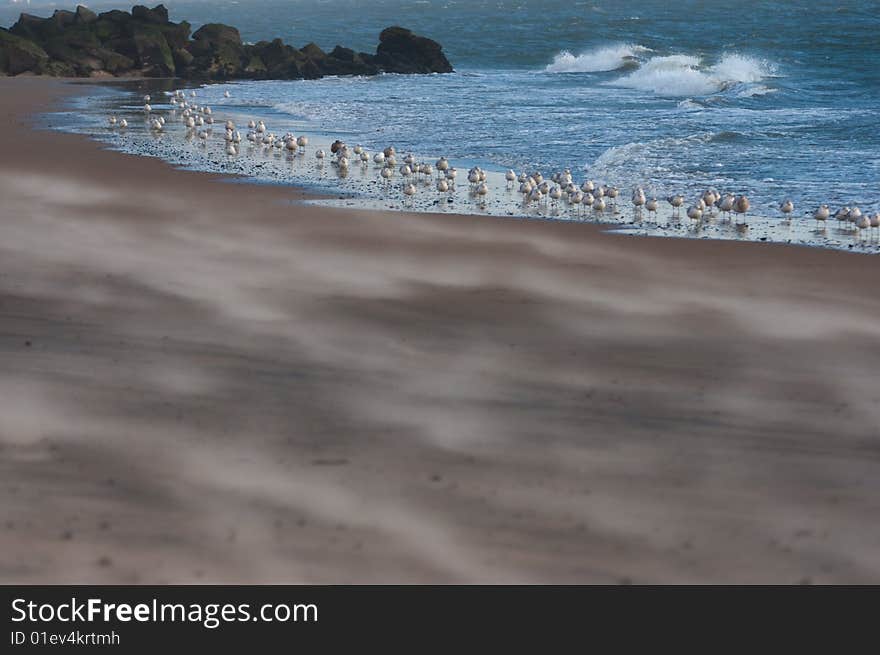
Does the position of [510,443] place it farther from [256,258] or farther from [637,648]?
[256,258]

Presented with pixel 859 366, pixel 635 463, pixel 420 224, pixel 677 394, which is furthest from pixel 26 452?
pixel 420 224

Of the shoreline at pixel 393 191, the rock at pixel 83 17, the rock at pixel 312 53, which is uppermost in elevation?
the rock at pixel 83 17

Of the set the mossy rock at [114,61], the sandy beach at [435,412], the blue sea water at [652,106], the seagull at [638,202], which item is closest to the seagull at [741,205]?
the seagull at [638,202]

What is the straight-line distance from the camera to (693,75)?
4588 cm

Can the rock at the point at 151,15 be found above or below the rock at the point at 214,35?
above

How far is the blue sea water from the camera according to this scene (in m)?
20.7

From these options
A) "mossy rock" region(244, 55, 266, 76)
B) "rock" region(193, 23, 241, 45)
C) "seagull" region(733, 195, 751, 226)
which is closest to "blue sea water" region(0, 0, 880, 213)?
"seagull" region(733, 195, 751, 226)

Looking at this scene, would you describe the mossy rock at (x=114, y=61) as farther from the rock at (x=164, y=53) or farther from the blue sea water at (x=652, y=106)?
the blue sea water at (x=652, y=106)

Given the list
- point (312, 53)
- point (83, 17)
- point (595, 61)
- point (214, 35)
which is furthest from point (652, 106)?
point (83, 17)

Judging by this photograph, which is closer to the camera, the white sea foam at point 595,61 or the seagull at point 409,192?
the seagull at point 409,192

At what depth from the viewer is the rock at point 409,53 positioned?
5672 centimetres

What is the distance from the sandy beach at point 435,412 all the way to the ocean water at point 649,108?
20.0 ft

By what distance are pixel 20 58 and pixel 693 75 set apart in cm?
2301

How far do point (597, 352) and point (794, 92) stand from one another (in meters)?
31.7
